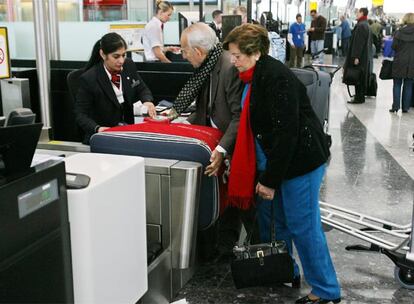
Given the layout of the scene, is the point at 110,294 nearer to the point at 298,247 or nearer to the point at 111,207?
the point at 111,207

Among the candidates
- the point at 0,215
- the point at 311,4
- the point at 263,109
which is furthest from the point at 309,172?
the point at 311,4

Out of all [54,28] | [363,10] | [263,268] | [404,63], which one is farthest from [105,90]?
[363,10]

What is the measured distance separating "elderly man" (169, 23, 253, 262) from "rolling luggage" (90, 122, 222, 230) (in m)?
0.11

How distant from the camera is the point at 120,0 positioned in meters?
8.05

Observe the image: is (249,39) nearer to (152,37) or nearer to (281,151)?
(281,151)

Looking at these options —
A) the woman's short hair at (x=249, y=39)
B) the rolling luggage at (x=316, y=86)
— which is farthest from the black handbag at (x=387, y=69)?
the woman's short hair at (x=249, y=39)

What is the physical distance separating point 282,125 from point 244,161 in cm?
32

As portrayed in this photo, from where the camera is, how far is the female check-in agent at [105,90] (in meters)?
3.43

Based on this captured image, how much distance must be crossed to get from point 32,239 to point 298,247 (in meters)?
1.59

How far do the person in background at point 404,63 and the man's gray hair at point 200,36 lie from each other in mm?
6851

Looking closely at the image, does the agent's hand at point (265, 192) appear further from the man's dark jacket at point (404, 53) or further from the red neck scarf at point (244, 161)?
the man's dark jacket at point (404, 53)

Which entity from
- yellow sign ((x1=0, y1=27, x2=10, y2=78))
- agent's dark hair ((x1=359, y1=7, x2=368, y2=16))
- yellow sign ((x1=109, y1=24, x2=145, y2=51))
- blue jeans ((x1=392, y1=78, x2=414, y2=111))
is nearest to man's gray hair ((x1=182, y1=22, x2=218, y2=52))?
yellow sign ((x1=0, y1=27, x2=10, y2=78))

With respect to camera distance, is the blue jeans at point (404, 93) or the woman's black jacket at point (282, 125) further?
the blue jeans at point (404, 93)

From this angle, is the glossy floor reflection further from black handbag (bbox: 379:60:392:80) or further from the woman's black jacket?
the woman's black jacket
